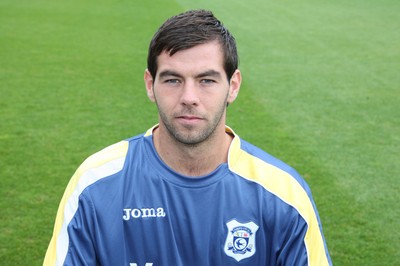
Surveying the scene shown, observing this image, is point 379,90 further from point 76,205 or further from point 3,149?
point 76,205

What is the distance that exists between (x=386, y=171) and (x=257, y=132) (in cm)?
167

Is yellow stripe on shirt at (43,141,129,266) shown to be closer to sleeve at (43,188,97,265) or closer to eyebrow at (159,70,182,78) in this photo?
sleeve at (43,188,97,265)

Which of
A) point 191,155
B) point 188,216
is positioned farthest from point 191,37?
point 188,216

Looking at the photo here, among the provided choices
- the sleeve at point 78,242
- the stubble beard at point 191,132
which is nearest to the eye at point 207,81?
the stubble beard at point 191,132

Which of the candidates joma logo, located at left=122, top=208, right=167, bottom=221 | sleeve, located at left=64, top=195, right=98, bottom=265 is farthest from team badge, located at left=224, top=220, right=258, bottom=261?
sleeve, located at left=64, top=195, right=98, bottom=265

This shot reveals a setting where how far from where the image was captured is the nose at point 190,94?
2.33 meters

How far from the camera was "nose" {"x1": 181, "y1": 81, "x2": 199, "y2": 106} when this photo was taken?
2.33m

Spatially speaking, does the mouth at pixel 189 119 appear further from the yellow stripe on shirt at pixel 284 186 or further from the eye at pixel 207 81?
the yellow stripe on shirt at pixel 284 186

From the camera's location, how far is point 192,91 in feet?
7.68

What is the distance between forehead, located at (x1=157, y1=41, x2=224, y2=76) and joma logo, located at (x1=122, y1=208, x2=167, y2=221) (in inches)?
21.6

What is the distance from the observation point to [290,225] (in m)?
2.38

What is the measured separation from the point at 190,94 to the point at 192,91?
0.02 metres

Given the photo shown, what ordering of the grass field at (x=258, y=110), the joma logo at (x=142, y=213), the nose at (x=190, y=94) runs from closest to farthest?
the nose at (x=190, y=94)
the joma logo at (x=142, y=213)
the grass field at (x=258, y=110)

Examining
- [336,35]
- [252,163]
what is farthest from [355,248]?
[336,35]
